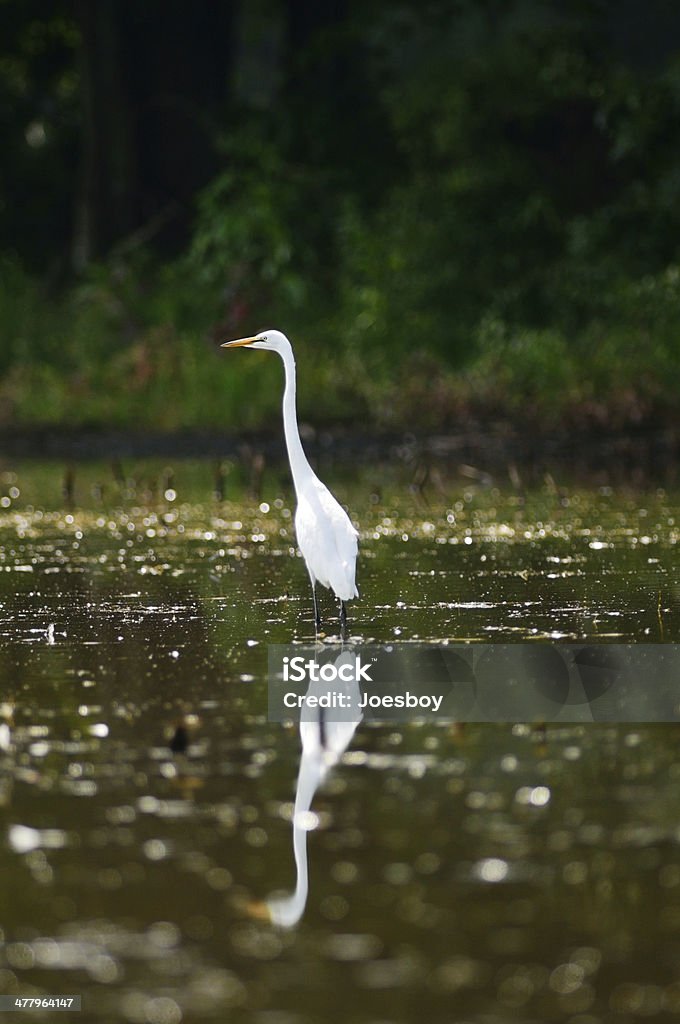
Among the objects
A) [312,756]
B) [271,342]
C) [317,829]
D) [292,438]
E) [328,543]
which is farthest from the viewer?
[271,342]

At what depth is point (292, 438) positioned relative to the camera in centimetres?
989

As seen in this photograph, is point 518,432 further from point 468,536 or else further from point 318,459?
point 468,536

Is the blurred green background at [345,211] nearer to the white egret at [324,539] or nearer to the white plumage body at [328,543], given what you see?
the white egret at [324,539]

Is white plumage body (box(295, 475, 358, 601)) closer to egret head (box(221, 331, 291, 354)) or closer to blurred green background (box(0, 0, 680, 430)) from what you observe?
egret head (box(221, 331, 291, 354))

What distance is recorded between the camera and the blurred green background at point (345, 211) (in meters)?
24.3

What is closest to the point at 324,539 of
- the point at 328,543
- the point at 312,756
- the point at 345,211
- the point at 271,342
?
the point at 328,543

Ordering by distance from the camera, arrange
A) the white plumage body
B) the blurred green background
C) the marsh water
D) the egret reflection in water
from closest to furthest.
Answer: the marsh water < the egret reflection in water < the white plumage body < the blurred green background

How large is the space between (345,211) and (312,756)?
2200 centimetres

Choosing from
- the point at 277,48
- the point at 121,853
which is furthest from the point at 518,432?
the point at 121,853

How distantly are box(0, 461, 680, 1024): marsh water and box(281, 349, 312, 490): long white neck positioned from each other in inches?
27.9

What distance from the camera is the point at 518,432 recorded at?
878 inches

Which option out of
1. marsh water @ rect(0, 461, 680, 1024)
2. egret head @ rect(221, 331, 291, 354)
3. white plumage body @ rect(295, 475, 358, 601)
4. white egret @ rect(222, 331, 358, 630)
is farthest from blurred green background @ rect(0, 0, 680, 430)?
marsh water @ rect(0, 461, 680, 1024)

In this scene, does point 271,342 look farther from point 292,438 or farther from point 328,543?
point 328,543

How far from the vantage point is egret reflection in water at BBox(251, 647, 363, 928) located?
4.84 m
